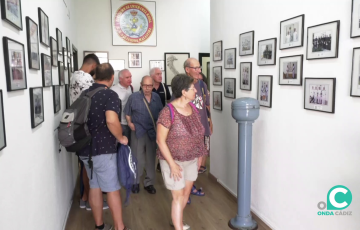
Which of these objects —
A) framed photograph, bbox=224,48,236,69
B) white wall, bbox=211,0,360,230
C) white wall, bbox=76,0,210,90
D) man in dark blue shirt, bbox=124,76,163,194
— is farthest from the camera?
white wall, bbox=76,0,210,90

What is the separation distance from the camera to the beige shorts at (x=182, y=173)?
2.30 m

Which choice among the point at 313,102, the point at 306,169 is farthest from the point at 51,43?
the point at 306,169

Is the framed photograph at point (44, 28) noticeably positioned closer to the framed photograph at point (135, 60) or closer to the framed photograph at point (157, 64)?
the framed photograph at point (135, 60)

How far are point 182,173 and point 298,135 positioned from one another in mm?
997

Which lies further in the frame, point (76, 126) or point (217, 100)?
point (217, 100)

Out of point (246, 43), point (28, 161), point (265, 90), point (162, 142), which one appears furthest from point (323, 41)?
point (28, 161)

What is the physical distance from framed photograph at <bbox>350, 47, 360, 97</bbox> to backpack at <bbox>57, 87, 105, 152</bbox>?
1854mm

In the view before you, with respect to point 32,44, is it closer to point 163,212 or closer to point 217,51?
point 163,212

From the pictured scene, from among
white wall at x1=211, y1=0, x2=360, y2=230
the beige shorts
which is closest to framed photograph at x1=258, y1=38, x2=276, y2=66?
white wall at x1=211, y1=0, x2=360, y2=230

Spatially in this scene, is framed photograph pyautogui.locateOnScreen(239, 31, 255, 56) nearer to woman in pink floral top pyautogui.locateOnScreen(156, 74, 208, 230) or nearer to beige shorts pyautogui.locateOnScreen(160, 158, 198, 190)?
woman in pink floral top pyautogui.locateOnScreen(156, 74, 208, 230)

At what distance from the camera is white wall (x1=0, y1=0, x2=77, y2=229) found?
1.28m

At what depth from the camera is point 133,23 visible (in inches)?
213

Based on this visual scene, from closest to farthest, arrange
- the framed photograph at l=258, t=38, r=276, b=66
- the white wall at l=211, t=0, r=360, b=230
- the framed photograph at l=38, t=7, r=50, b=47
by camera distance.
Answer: the white wall at l=211, t=0, r=360, b=230 → the framed photograph at l=38, t=7, r=50, b=47 → the framed photograph at l=258, t=38, r=276, b=66

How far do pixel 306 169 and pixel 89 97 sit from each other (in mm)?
1842
